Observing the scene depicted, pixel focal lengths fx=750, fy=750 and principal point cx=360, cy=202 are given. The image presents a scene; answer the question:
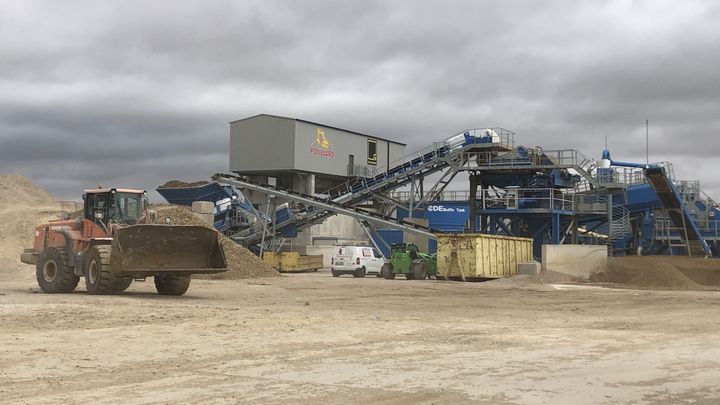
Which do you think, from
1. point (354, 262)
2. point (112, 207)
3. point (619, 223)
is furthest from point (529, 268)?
point (112, 207)

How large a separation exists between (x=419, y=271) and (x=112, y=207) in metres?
19.2

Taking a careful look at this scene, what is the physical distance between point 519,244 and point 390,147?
1340 inches

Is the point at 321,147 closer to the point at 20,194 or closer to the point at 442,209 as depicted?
the point at 442,209

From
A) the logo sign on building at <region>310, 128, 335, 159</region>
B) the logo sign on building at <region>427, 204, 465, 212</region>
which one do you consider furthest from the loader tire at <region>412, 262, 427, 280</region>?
Answer: the logo sign on building at <region>310, 128, 335, 159</region>

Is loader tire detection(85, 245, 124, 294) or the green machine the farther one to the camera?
the green machine

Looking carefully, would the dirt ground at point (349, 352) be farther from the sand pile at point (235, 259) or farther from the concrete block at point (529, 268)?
the concrete block at point (529, 268)

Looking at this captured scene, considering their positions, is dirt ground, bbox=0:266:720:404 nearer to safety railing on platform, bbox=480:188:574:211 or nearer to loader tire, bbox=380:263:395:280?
loader tire, bbox=380:263:395:280

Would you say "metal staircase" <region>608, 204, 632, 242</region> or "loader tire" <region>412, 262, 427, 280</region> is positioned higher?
"metal staircase" <region>608, 204, 632, 242</region>

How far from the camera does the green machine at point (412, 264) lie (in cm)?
3809

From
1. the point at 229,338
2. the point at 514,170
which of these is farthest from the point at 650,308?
the point at 514,170

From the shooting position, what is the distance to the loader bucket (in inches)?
780

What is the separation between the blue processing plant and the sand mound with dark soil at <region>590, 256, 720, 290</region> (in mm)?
7335

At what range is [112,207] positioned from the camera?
72.9ft

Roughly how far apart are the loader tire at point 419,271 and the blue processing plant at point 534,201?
3138 millimetres
